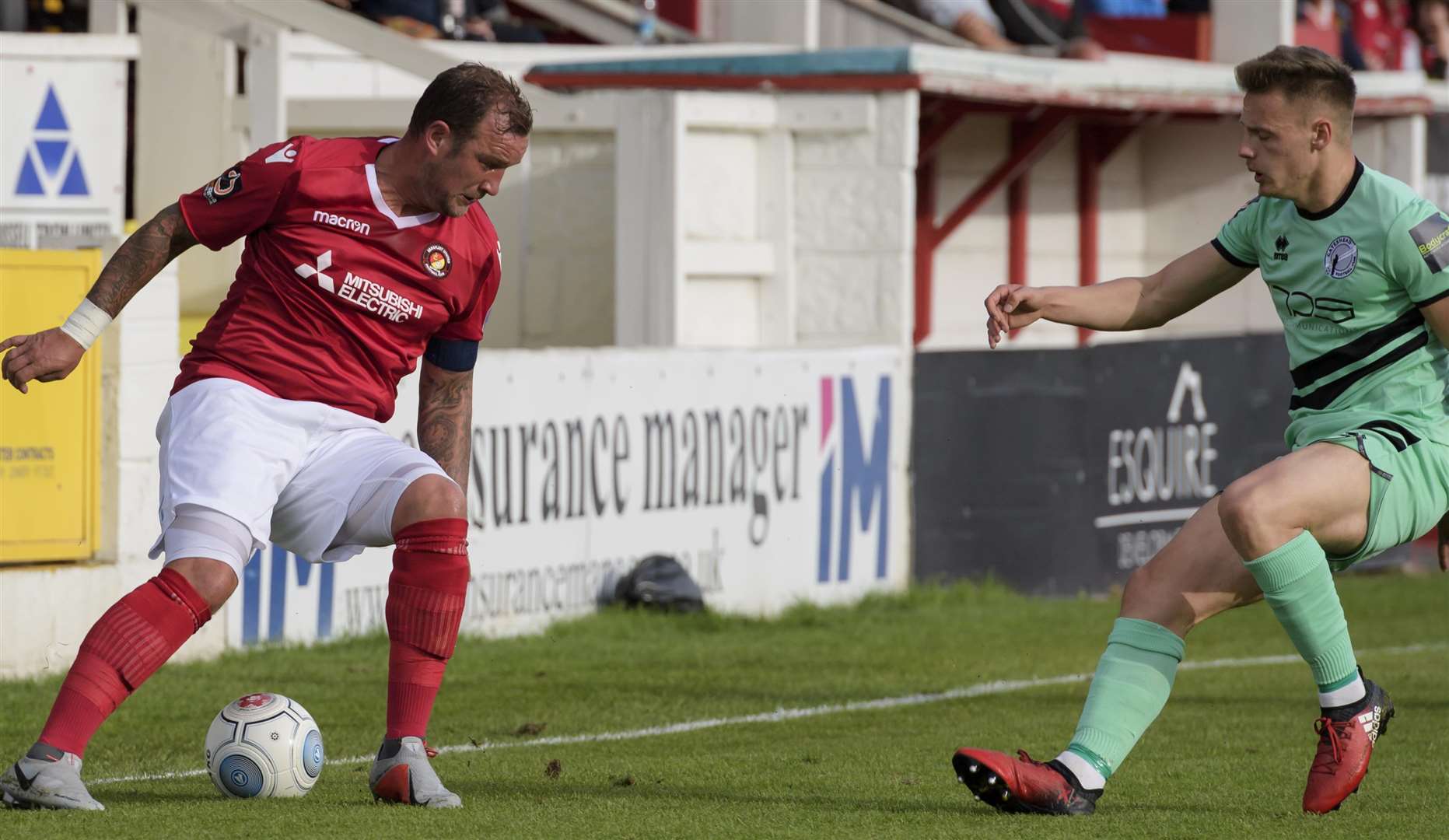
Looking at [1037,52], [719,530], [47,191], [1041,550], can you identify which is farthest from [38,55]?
[1037,52]

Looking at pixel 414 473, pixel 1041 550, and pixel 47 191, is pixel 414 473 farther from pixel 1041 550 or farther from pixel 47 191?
pixel 1041 550

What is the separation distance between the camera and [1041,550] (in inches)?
571

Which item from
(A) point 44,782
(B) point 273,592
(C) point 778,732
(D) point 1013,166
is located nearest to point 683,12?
(D) point 1013,166

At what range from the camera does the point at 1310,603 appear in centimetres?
582

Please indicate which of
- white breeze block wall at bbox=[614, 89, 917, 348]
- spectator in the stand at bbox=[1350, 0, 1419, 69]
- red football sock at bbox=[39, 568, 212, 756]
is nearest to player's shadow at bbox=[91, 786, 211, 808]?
red football sock at bbox=[39, 568, 212, 756]

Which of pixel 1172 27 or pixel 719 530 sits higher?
pixel 1172 27

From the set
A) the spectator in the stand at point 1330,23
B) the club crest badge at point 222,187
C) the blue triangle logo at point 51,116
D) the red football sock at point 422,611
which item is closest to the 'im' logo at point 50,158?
the blue triangle logo at point 51,116

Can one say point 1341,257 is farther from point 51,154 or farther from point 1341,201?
point 51,154

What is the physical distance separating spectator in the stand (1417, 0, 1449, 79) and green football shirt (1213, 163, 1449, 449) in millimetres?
18902

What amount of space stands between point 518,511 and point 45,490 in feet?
8.43

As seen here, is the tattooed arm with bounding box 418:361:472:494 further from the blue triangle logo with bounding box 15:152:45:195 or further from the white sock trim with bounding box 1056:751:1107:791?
the blue triangle logo with bounding box 15:152:45:195

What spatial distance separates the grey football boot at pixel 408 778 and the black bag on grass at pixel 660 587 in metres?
5.82

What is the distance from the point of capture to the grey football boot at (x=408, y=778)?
19.7ft

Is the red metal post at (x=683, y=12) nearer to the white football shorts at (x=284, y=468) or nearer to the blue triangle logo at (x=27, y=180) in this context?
the blue triangle logo at (x=27, y=180)
